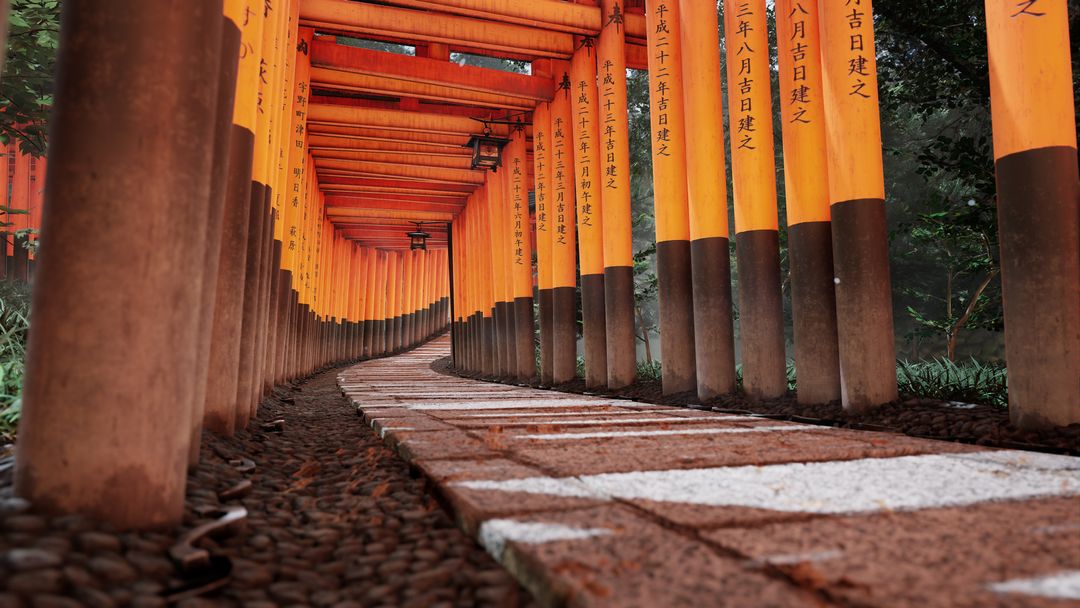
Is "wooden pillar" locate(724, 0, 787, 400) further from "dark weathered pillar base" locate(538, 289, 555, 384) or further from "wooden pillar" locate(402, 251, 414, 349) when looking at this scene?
"wooden pillar" locate(402, 251, 414, 349)

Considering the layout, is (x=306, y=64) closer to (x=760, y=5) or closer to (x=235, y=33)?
(x=760, y=5)

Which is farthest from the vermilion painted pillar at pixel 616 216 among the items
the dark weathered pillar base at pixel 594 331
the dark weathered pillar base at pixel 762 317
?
the dark weathered pillar base at pixel 762 317

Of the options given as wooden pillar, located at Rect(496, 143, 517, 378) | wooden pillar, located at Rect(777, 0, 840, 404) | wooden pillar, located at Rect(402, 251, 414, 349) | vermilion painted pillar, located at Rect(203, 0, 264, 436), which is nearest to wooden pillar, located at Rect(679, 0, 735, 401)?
wooden pillar, located at Rect(777, 0, 840, 404)

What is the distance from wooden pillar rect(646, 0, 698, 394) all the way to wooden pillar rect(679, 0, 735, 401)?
0.44 m

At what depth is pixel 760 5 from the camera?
5.64 metres

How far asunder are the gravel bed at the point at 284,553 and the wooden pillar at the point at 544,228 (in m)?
7.77

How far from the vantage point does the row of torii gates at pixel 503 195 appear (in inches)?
58.1

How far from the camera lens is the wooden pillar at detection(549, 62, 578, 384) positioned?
9602 mm

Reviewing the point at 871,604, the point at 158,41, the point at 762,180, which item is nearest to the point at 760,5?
the point at 762,180

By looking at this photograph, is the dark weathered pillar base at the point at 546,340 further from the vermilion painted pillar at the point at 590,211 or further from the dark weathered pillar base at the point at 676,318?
the dark weathered pillar base at the point at 676,318

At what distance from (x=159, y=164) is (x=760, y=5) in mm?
5535

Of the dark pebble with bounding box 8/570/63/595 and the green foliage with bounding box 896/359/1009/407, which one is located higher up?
the green foliage with bounding box 896/359/1009/407

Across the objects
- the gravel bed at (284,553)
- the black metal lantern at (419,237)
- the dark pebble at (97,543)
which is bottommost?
the gravel bed at (284,553)

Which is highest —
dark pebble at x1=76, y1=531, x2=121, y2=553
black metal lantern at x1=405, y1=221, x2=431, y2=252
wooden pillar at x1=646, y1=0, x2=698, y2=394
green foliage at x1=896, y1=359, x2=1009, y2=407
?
black metal lantern at x1=405, y1=221, x2=431, y2=252
